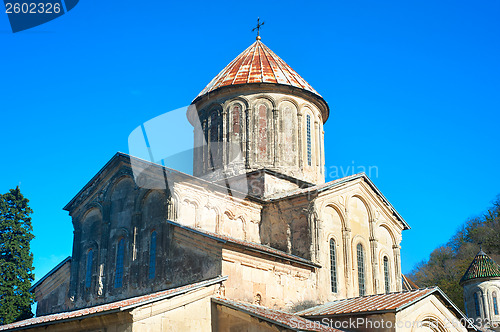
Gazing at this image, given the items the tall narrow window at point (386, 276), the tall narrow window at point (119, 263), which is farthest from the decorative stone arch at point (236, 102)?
the tall narrow window at point (386, 276)

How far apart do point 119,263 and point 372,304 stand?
802 cm

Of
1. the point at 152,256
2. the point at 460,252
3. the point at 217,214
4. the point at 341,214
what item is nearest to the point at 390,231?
the point at 341,214

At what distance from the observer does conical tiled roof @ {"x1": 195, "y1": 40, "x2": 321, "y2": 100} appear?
2202cm

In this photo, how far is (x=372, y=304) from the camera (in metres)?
14.5

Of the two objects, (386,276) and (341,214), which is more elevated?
(341,214)

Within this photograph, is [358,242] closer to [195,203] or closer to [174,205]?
[195,203]

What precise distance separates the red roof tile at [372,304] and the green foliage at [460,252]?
27.5m

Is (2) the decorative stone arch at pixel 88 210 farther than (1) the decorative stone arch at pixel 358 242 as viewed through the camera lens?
No

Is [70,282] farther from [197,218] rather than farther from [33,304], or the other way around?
[197,218]

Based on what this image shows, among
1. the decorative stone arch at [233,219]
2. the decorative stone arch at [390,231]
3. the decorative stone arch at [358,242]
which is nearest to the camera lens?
the decorative stone arch at [233,219]

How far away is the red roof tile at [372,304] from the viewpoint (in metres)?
13.8

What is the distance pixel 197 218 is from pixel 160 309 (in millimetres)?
4516

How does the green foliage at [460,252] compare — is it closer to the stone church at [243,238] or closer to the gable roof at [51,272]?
the stone church at [243,238]

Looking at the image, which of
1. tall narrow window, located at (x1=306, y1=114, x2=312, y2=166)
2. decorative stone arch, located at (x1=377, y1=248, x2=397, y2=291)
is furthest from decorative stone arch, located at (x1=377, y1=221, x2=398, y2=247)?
tall narrow window, located at (x1=306, y1=114, x2=312, y2=166)
